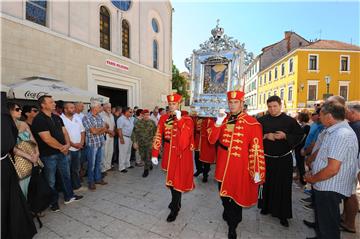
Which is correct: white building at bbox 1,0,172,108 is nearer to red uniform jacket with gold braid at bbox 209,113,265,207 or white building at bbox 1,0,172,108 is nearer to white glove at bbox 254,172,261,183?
red uniform jacket with gold braid at bbox 209,113,265,207

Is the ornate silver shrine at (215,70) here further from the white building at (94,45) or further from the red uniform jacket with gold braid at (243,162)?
the white building at (94,45)

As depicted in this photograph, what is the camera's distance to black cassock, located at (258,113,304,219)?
345 cm

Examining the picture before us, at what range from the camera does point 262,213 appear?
150 inches

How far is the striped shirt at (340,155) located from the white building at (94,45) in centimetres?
819

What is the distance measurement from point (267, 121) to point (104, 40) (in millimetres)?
9930

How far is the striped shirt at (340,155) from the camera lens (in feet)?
7.13

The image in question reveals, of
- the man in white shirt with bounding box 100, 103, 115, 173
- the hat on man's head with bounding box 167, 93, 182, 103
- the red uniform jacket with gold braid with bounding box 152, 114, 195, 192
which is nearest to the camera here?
the red uniform jacket with gold braid with bounding box 152, 114, 195, 192

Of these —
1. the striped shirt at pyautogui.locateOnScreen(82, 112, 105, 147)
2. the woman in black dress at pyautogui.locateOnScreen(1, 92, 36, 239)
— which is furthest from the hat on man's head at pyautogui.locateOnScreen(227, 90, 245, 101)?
the striped shirt at pyautogui.locateOnScreen(82, 112, 105, 147)

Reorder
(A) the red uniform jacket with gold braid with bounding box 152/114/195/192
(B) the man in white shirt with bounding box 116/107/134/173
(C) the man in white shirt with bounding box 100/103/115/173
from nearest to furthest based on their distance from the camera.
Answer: (A) the red uniform jacket with gold braid with bounding box 152/114/195/192
(C) the man in white shirt with bounding box 100/103/115/173
(B) the man in white shirt with bounding box 116/107/134/173

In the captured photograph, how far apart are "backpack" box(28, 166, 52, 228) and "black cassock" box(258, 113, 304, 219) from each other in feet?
12.3

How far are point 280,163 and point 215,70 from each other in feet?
7.12

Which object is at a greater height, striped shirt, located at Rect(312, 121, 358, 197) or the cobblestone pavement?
striped shirt, located at Rect(312, 121, 358, 197)

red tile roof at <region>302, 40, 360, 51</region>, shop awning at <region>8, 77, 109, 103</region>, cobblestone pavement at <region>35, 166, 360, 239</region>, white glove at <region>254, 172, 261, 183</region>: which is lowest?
cobblestone pavement at <region>35, 166, 360, 239</region>

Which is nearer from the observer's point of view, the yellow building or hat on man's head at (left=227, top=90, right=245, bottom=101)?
hat on man's head at (left=227, top=90, right=245, bottom=101)
